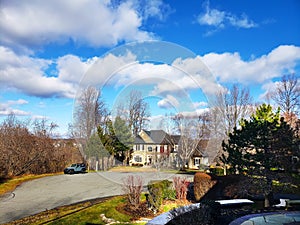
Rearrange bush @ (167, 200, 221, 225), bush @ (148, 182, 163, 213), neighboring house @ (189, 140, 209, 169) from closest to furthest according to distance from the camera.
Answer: bush @ (167, 200, 221, 225), bush @ (148, 182, 163, 213), neighboring house @ (189, 140, 209, 169)

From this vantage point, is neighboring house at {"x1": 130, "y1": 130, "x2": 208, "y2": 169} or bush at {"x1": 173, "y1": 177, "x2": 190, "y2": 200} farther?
neighboring house at {"x1": 130, "y1": 130, "x2": 208, "y2": 169}

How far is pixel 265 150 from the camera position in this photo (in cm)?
960

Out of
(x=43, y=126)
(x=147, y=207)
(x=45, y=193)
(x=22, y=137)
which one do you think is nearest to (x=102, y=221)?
(x=147, y=207)

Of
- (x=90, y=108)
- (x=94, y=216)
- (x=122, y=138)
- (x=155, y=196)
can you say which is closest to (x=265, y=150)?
(x=155, y=196)

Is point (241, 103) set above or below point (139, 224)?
above

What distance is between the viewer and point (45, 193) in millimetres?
13188

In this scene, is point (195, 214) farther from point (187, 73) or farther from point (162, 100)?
point (187, 73)

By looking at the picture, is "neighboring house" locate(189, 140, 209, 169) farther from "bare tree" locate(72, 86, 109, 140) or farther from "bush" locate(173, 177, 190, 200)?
"bush" locate(173, 177, 190, 200)

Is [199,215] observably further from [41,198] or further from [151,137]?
[41,198]

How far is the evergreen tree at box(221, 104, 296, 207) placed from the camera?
9.01 m

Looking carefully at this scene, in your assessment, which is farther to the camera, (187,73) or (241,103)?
(241,103)

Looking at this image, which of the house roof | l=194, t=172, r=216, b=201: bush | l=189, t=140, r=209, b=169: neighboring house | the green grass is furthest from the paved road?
l=189, t=140, r=209, b=169: neighboring house

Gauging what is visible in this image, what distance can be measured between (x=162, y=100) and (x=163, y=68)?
104cm

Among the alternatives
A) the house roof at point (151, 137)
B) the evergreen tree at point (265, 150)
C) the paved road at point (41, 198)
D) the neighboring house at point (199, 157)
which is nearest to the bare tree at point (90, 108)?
the house roof at point (151, 137)
